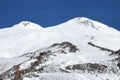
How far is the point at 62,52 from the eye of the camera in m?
66.4

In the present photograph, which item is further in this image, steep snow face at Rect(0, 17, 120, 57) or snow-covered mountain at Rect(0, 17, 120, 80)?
steep snow face at Rect(0, 17, 120, 57)

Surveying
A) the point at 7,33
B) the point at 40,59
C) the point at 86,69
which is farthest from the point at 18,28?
the point at 86,69

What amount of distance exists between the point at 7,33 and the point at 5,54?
137ft

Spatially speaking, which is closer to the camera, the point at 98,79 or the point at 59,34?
the point at 98,79

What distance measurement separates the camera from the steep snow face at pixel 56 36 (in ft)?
359

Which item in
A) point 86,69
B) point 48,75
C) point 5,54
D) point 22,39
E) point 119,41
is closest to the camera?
point 48,75

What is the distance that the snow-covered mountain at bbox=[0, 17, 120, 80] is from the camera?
41938mm

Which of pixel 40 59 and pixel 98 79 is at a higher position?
pixel 40 59

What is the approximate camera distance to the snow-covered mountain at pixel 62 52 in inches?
1651

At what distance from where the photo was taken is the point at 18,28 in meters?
157

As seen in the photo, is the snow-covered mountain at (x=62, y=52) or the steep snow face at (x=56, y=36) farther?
the steep snow face at (x=56, y=36)

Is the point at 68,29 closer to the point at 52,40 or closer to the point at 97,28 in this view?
the point at 97,28

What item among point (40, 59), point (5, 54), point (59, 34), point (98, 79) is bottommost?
point (98, 79)

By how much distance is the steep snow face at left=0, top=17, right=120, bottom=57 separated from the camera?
109500mm
